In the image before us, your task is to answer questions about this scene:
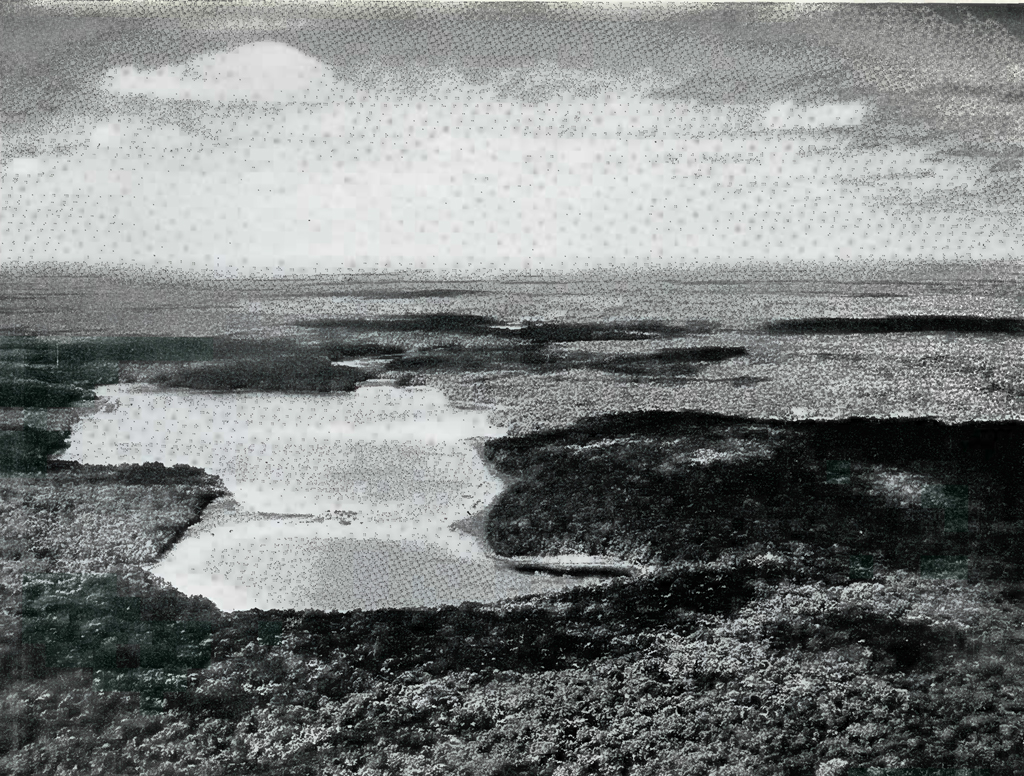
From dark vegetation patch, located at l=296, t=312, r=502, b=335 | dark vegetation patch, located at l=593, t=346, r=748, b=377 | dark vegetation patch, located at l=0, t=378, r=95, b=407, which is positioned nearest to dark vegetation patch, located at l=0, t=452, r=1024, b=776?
dark vegetation patch, located at l=0, t=378, r=95, b=407

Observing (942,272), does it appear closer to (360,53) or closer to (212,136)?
(360,53)

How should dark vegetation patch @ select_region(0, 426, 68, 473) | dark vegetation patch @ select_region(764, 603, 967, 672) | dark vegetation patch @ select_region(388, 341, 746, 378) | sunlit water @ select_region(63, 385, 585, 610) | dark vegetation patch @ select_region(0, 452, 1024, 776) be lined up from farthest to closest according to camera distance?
dark vegetation patch @ select_region(388, 341, 746, 378) < dark vegetation patch @ select_region(0, 426, 68, 473) < sunlit water @ select_region(63, 385, 585, 610) < dark vegetation patch @ select_region(764, 603, 967, 672) < dark vegetation patch @ select_region(0, 452, 1024, 776)

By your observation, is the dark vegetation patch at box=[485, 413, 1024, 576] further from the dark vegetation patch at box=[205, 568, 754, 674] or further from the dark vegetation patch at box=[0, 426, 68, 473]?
the dark vegetation patch at box=[0, 426, 68, 473]

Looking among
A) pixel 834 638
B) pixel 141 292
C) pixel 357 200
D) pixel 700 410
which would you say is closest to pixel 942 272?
pixel 700 410

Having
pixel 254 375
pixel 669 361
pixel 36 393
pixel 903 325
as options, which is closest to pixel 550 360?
pixel 669 361

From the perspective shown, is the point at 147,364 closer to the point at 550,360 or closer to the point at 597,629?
the point at 550,360
